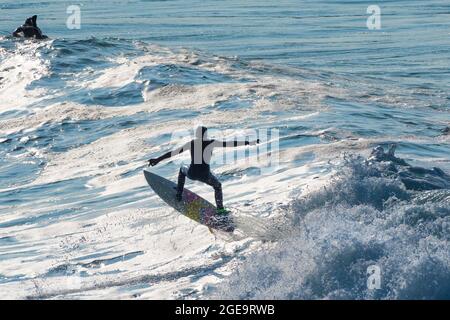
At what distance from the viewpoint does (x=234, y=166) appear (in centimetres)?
2134

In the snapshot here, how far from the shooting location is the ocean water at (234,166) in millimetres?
13781

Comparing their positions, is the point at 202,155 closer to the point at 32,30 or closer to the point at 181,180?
the point at 181,180

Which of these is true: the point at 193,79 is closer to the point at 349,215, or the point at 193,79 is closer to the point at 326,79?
the point at 326,79

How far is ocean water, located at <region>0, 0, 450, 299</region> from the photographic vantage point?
1378 centimetres

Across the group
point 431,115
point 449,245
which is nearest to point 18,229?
point 449,245

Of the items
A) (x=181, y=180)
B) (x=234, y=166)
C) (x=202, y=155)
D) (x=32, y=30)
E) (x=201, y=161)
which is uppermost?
(x=32, y=30)

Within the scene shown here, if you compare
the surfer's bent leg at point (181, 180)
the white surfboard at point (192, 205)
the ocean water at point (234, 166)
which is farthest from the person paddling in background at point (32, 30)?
the surfer's bent leg at point (181, 180)

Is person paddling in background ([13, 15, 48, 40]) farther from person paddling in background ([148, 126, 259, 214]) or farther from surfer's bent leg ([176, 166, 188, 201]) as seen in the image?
person paddling in background ([148, 126, 259, 214])

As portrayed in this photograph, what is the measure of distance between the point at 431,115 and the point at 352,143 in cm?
740

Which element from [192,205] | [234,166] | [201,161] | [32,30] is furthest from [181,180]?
[32,30]

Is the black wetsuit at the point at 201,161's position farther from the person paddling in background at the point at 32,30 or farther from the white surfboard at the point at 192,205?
the person paddling in background at the point at 32,30

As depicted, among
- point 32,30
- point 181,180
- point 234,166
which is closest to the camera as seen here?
point 181,180

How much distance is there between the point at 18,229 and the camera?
1889 cm

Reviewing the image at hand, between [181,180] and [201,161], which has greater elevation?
[201,161]
